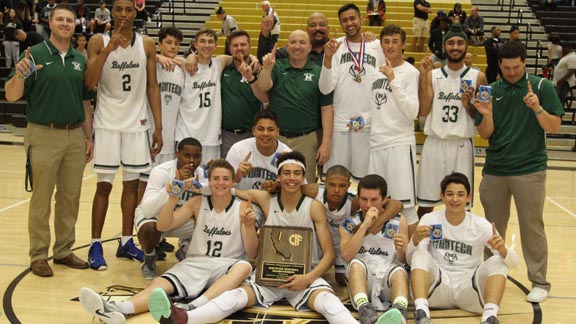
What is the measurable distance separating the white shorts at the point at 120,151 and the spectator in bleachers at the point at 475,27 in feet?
43.3

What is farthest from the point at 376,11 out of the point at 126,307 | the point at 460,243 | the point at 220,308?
the point at 126,307

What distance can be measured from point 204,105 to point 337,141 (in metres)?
1.30

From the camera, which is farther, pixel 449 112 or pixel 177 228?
pixel 449 112

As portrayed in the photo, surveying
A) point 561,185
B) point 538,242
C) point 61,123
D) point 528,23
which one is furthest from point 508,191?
point 528,23

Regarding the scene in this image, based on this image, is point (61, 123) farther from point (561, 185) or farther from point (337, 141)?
point (561, 185)

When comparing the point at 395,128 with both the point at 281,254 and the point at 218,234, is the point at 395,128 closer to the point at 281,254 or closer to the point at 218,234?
the point at 281,254

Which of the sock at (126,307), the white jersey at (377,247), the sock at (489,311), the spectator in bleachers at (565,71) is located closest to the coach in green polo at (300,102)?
the white jersey at (377,247)

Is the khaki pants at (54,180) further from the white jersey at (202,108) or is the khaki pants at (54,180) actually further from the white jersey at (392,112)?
the white jersey at (392,112)

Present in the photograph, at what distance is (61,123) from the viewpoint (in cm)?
624

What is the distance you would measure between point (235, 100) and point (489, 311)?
308 cm

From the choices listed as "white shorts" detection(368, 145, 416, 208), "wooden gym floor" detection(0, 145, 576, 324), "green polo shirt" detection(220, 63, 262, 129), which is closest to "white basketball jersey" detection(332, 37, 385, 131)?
"white shorts" detection(368, 145, 416, 208)

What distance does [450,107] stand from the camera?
6383 mm

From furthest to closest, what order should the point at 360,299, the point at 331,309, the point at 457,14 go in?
the point at 457,14
the point at 360,299
the point at 331,309

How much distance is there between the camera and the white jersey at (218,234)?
5859 millimetres
